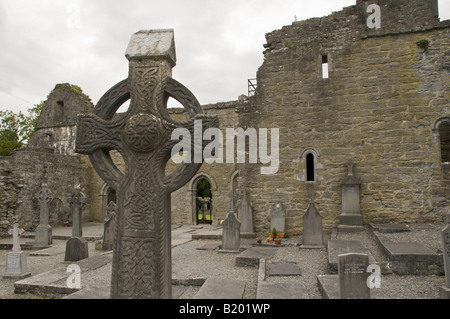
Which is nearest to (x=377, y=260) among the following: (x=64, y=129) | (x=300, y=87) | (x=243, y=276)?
(x=243, y=276)

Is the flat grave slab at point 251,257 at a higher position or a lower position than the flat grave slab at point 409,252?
lower

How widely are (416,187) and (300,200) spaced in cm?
309

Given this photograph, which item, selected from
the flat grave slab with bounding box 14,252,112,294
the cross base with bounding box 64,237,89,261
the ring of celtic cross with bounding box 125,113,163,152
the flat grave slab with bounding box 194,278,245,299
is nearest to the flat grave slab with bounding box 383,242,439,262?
the flat grave slab with bounding box 194,278,245,299

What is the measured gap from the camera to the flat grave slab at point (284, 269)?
571 cm

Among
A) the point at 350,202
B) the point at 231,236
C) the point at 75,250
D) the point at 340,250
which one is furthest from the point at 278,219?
the point at 75,250

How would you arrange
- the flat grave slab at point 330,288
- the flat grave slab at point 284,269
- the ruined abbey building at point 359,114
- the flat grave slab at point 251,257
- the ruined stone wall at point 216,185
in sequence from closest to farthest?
the flat grave slab at point 330,288
the flat grave slab at point 284,269
the flat grave slab at point 251,257
the ruined abbey building at point 359,114
the ruined stone wall at point 216,185

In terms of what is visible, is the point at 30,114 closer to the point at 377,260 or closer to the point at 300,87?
the point at 300,87

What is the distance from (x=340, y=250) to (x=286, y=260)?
3.80 ft

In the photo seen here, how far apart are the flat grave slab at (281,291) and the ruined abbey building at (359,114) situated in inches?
203

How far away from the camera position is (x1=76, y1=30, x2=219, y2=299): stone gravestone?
2.91 m

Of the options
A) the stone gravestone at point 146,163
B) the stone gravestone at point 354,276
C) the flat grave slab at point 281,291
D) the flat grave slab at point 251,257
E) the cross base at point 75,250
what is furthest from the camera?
the cross base at point 75,250

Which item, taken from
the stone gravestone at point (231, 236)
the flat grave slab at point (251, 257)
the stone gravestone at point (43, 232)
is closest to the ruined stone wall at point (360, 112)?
the stone gravestone at point (231, 236)

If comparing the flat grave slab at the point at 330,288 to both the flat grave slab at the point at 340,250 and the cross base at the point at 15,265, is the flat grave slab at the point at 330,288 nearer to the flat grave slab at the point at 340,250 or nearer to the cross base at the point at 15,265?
the flat grave slab at the point at 340,250

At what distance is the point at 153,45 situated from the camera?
314 centimetres
